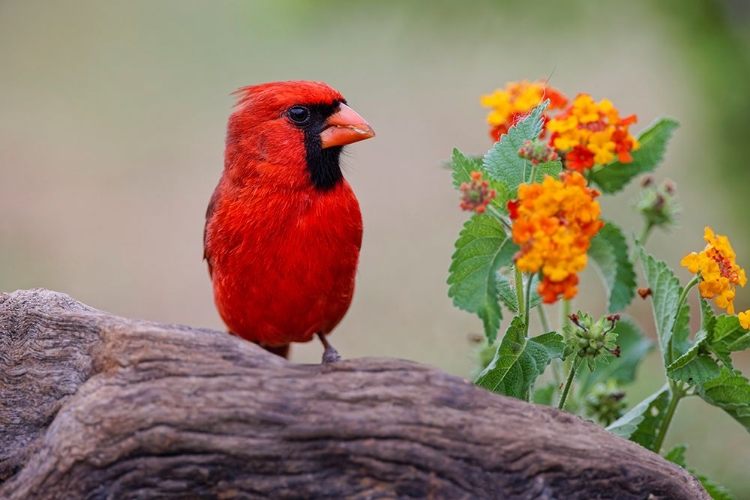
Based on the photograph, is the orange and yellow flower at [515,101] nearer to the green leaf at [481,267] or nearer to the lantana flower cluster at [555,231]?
the green leaf at [481,267]

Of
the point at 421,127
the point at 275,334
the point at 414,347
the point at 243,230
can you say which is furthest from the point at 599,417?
the point at 421,127

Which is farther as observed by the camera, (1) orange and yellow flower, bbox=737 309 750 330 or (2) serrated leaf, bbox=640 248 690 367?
(2) serrated leaf, bbox=640 248 690 367

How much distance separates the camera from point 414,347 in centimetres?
546

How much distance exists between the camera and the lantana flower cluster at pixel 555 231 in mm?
1582

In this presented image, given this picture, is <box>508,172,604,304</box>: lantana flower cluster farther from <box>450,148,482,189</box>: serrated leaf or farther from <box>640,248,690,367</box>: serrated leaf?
<box>640,248,690,367</box>: serrated leaf

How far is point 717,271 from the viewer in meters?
1.79

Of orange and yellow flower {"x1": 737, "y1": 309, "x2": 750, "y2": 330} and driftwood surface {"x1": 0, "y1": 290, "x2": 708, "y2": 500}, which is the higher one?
orange and yellow flower {"x1": 737, "y1": 309, "x2": 750, "y2": 330}

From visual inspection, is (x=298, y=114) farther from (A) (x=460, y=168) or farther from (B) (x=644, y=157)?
(B) (x=644, y=157)

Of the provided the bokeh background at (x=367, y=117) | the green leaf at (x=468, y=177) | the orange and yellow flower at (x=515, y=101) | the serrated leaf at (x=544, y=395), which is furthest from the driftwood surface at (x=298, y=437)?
the bokeh background at (x=367, y=117)

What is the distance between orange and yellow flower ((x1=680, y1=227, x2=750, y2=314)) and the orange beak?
0.94 m

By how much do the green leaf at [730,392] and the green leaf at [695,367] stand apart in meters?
0.06

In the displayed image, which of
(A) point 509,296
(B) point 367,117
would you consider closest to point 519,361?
(A) point 509,296

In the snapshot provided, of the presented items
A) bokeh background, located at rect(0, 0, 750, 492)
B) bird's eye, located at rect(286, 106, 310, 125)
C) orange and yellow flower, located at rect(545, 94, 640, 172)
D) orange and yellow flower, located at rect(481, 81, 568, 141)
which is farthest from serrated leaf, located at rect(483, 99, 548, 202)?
bokeh background, located at rect(0, 0, 750, 492)

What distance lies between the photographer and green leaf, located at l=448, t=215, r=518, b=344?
1.72m
